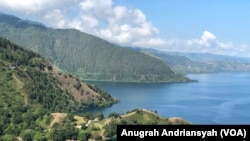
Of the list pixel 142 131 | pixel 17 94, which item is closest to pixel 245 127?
pixel 142 131

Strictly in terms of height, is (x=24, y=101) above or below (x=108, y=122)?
above

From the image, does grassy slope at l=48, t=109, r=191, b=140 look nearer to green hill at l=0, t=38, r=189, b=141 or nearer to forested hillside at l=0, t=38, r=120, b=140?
green hill at l=0, t=38, r=189, b=141

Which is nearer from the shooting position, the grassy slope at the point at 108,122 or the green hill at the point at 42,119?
the green hill at the point at 42,119

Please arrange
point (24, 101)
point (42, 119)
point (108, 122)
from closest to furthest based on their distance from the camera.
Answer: point (108, 122) → point (42, 119) → point (24, 101)

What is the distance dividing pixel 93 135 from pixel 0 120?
29.0m

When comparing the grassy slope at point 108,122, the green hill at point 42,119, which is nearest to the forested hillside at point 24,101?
the green hill at point 42,119

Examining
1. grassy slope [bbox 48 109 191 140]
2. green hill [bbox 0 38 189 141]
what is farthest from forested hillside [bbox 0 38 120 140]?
grassy slope [bbox 48 109 191 140]

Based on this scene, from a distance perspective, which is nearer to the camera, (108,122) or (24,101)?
(108,122)

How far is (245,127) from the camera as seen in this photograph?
833 inches

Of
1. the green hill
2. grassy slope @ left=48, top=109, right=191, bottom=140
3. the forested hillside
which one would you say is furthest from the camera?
the forested hillside

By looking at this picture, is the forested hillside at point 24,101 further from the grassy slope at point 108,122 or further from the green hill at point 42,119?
the grassy slope at point 108,122

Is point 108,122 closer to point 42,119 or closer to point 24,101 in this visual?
point 42,119

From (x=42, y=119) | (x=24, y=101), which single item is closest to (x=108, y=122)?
(x=42, y=119)

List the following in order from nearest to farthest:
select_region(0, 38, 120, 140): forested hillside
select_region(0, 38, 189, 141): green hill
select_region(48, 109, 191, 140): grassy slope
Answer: select_region(0, 38, 189, 141): green hill → select_region(48, 109, 191, 140): grassy slope → select_region(0, 38, 120, 140): forested hillside
